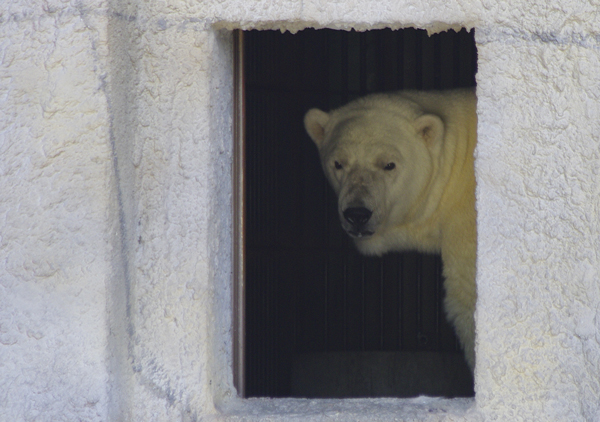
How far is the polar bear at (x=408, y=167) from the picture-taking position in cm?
344

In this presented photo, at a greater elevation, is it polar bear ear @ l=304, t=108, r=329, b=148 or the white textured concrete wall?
polar bear ear @ l=304, t=108, r=329, b=148

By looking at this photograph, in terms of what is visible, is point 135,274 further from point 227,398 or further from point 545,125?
point 545,125

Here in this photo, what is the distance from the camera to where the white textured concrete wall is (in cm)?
201

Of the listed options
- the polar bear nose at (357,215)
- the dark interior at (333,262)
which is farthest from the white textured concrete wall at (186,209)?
the dark interior at (333,262)

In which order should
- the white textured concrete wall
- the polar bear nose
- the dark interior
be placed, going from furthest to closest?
the dark interior < the polar bear nose < the white textured concrete wall

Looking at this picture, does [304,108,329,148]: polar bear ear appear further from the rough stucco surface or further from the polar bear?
the rough stucco surface

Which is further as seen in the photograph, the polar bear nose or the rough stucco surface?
the polar bear nose

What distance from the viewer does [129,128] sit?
213 cm

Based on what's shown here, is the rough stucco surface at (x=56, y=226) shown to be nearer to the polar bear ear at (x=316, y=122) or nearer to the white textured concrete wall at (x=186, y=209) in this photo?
the white textured concrete wall at (x=186, y=209)

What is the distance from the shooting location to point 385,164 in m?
3.55

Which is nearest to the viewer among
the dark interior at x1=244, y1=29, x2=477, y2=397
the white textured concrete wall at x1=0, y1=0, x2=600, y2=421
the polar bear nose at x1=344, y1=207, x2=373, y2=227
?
the white textured concrete wall at x1=0, y1=0, x2=600, y2=421

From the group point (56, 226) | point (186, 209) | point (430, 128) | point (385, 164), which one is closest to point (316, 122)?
point (385, 164)

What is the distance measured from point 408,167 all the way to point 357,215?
1.37 feet

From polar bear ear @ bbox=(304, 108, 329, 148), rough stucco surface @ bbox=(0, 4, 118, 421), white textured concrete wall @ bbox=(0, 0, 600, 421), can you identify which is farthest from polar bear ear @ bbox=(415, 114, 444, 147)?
rough stucco surface @ bbox=(0, 4, 118, 421)
